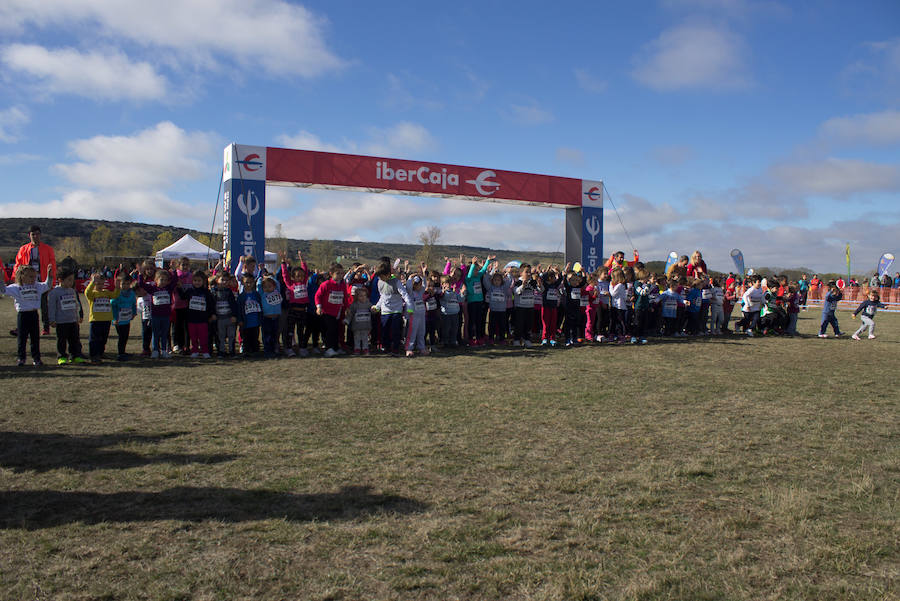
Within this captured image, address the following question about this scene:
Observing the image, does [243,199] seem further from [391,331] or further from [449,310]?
[449,310]

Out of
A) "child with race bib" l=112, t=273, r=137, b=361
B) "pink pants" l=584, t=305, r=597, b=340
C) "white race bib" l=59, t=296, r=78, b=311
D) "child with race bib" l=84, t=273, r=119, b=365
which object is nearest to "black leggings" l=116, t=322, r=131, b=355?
"child with race bib" l=112, t=273, r=137, b=361

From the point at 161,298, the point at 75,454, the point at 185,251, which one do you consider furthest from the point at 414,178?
the point at 185,251

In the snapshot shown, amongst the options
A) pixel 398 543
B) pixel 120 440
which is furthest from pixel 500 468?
pixel 120 440

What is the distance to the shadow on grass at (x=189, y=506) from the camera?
373 cm

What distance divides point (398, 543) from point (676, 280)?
1287 centimetres

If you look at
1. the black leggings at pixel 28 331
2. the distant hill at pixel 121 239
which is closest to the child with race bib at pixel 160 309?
the black leggings at pixel 28 331

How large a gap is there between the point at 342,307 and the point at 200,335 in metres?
2.66

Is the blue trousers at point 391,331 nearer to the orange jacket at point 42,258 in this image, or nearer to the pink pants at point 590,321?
the pink pants at point 590,321

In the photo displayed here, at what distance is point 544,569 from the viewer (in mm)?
3139

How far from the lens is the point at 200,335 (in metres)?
10.6

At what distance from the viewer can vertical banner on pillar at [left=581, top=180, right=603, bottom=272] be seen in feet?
68.0

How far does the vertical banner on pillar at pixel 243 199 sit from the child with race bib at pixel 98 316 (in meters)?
5.61

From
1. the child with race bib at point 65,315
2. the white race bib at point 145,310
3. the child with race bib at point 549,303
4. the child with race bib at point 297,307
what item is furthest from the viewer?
the child with race bib at point 549,303

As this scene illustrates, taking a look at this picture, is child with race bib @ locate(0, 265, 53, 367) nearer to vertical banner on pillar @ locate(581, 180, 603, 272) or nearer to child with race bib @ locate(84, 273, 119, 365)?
child with race bib @ locate(84, 273, 119, 365)
